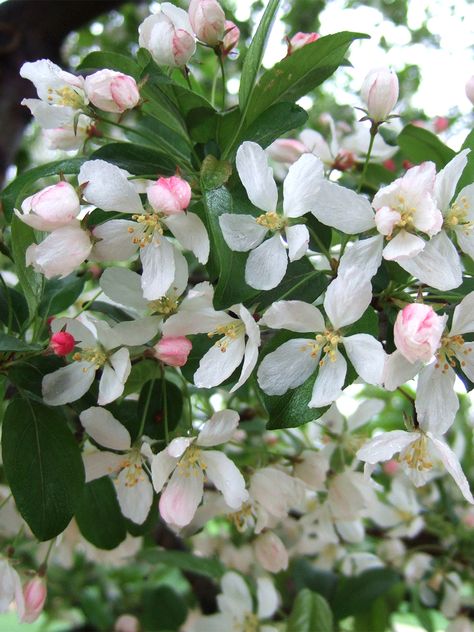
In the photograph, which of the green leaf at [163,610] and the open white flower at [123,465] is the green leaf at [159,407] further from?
the green leaf at [163,610]

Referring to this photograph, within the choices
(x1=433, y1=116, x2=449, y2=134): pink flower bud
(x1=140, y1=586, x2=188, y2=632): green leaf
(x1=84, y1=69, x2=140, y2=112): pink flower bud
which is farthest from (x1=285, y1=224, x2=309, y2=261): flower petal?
(x1=140, y1=586, x2=188, y2=632): green leaf

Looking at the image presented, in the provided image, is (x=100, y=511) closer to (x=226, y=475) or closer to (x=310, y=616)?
(x=226, y=475)

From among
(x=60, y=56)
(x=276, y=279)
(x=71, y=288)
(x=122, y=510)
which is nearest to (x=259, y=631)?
(x=122, y=510)

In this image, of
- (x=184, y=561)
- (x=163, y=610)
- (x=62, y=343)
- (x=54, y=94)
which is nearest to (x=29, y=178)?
(x=54, y=94)

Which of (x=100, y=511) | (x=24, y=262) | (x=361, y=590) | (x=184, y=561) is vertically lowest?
(x=361, y=590)

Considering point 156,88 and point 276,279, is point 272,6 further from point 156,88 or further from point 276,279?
point 276,279

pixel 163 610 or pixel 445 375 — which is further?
pixel 163 610

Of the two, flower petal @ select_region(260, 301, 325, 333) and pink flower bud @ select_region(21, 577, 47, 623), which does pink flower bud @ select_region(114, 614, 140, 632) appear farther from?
flower petal @ select_region(260, 301, 325, 333)
